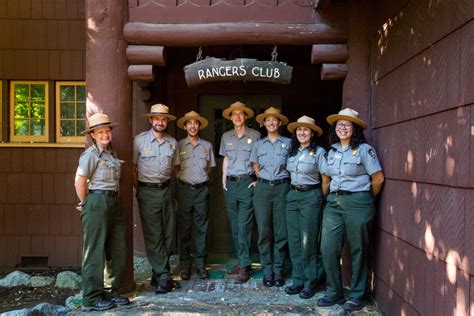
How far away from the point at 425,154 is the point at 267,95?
12.7 ft

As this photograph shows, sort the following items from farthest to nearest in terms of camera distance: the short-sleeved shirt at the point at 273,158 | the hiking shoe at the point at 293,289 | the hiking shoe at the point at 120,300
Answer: the short-sleeved shirt at the point at 273,158, the hiking shoe at the point at 293,289, the hiking shoe at the point at 120,300

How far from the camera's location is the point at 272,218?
5.26 m

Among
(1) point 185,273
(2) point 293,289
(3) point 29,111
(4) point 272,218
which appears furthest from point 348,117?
(3) point 29,111

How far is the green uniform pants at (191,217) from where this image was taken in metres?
5.50

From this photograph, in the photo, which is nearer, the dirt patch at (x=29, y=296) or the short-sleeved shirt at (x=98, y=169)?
the short-sleeved shirt at (x=98, y=169)

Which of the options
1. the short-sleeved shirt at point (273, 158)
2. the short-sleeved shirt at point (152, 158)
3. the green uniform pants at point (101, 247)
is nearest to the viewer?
the green uniform pants at point (101, 247)

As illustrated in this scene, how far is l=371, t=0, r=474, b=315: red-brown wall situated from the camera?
2783 millimetres

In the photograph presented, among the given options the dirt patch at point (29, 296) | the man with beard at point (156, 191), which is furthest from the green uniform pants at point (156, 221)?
the dirt patch at point (29, 296)

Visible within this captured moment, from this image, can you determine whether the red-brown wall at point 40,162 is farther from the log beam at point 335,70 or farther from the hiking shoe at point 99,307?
the log beam at point 335,70

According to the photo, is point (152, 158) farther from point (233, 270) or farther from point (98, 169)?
point (233, 270)

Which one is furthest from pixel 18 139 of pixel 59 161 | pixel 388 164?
pixel 388 164

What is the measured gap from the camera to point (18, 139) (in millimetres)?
7230

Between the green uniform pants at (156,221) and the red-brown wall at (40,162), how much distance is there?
2.53 metres

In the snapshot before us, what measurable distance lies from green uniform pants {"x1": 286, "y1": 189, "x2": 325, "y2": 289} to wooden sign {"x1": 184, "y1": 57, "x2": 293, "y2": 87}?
1258mm
